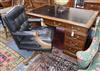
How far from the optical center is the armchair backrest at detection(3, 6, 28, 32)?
1.55 meters

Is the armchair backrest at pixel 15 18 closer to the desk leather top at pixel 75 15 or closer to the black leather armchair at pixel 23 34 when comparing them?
the black leather armchair at pixel 23 34

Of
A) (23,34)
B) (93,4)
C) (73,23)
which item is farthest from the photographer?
(93,4)

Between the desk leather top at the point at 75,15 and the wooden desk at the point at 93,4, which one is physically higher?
the wooden desk at the point at 93,4

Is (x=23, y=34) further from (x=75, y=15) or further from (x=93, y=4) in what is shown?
(x=93, y=4)

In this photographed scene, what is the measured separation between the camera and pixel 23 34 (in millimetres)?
1563

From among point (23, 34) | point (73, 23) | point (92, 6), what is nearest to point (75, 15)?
point (73, 23)

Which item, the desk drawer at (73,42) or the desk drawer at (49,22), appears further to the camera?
the desk drawer at (49,22)

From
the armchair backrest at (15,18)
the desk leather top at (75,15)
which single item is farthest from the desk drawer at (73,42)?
the armchair backrest at (15,18)

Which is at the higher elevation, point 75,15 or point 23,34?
point 75,15

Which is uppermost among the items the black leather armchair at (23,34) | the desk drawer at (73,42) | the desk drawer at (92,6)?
the desk drawer at (92,6)

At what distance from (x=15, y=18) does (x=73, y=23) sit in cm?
90

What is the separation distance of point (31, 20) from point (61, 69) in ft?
3.41

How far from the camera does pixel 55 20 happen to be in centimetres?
188

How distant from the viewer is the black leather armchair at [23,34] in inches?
61.3
